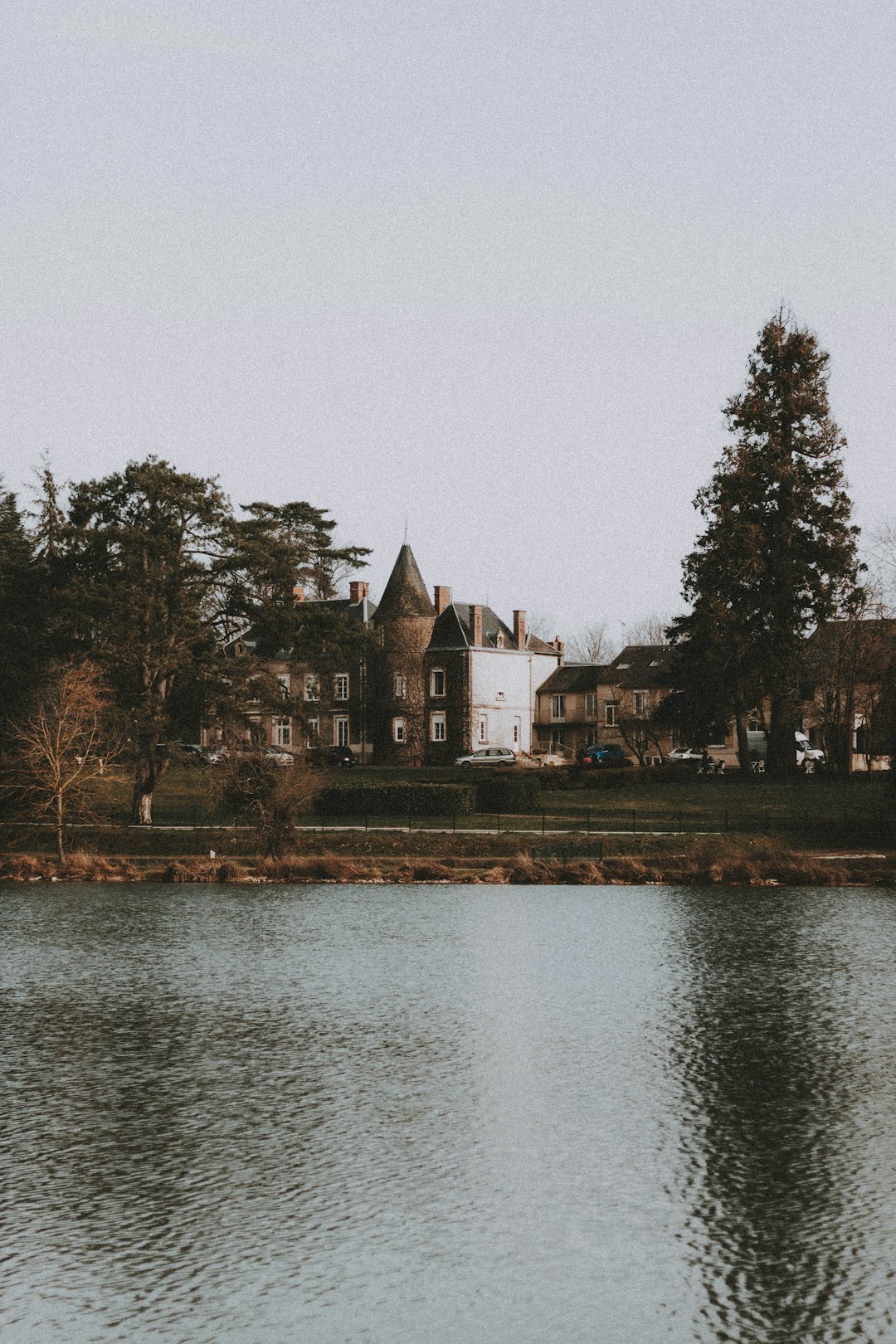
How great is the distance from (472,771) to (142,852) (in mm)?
24850

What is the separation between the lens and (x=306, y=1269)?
11109 millimetres

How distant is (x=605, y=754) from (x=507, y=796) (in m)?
28.3

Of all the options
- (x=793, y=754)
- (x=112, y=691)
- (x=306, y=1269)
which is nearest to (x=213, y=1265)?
(x=306, y=1269)

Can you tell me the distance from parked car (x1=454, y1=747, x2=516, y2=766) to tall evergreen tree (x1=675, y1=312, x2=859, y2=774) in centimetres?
1751

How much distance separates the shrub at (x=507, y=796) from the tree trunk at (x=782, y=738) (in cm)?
1294

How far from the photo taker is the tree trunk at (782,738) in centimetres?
6191

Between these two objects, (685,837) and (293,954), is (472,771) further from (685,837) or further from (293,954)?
(293,954)

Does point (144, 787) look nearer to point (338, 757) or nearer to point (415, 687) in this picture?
point (338, 757)

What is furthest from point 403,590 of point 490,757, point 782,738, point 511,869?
point 511,869

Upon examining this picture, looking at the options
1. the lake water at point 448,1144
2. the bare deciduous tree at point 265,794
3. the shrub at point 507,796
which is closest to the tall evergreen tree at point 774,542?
the shrub at point 507,796

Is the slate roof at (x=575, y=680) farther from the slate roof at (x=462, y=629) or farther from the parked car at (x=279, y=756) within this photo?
the parked car at (x=279, y=756)

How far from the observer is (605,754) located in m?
80.8

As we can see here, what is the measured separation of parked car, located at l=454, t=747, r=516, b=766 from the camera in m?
79.6

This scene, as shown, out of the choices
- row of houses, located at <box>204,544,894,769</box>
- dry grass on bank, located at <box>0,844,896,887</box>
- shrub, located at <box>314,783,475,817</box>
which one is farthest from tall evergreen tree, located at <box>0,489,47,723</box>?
row of houses, located at <box>204,544,894,769</box>
